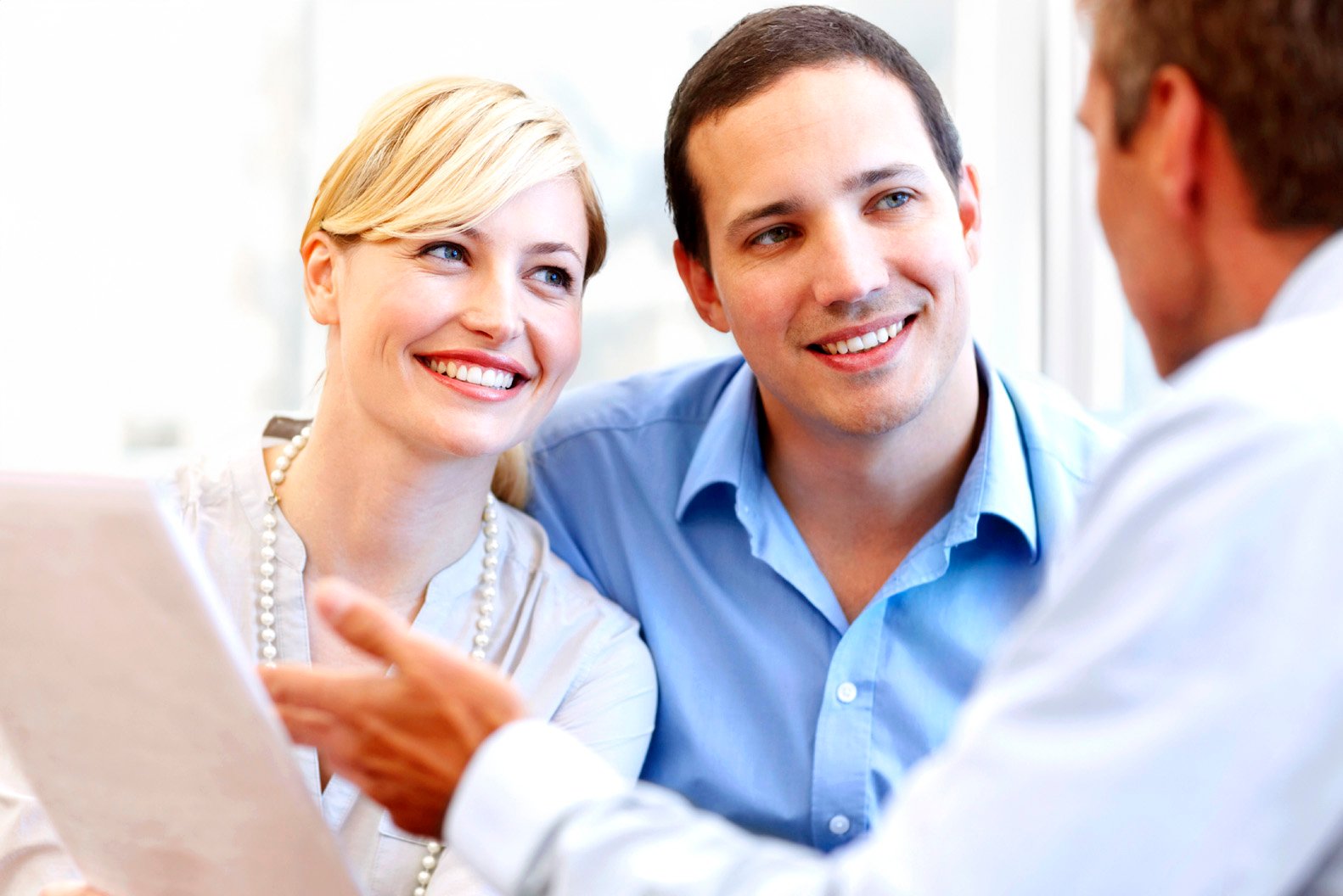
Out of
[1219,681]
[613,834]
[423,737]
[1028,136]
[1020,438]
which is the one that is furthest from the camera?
[1028,136]

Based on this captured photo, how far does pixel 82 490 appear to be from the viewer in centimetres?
88

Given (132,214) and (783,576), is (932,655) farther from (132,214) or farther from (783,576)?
(132,214)

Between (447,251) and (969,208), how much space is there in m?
0.74

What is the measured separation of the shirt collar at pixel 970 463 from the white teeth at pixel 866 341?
20 centimetres

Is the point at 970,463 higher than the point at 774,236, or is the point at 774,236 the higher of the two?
the point at 774,236

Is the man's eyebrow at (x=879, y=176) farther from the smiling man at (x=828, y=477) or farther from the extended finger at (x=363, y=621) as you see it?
the extended finger at (x=363, y=621)

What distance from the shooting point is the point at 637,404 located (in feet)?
6.28

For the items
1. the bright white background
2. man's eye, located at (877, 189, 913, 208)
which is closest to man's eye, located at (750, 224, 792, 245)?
man's eye, located at (877, 189, 913, 208)

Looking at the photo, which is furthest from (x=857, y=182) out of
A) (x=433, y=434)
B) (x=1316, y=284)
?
(x=1316, y=284)

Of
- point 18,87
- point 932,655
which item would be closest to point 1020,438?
point 932,655

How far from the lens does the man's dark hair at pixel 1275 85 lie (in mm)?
759

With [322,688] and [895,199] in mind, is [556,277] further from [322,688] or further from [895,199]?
[322,688]

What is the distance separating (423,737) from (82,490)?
298mm

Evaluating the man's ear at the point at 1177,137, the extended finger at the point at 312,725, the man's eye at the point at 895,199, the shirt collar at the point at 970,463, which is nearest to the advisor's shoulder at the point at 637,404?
the shirt collar at the point at 970,463
